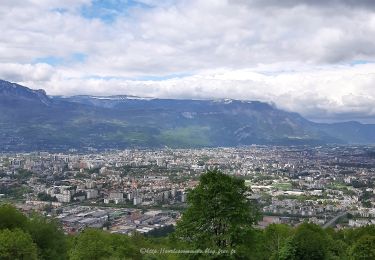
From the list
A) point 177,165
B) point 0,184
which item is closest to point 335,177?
point 177,165

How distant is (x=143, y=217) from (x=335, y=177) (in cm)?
8584

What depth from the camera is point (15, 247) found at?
74.5 feet

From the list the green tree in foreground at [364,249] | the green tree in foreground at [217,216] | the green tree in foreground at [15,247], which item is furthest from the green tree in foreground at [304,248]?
the green tree in foreground at [15,247]

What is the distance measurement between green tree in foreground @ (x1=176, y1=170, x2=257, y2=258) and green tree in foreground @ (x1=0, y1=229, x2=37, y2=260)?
311 inches

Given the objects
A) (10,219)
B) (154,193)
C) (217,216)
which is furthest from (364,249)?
(154,193)

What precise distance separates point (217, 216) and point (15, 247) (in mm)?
10210

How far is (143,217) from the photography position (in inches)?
3226

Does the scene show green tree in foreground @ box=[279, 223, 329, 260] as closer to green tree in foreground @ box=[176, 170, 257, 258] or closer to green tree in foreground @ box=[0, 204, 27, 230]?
green tree in foreground @ box=[176, 170, 257, 258]

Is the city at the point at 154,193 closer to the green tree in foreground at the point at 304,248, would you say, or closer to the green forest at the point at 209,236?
the green tree in foreground at the point at 304,248

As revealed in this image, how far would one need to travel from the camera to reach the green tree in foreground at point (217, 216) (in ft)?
64.3

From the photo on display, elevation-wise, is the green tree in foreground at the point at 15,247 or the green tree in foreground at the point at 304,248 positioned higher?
the green tree in foreground at the point at 15,247

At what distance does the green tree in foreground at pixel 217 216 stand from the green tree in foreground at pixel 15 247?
25.9 feet

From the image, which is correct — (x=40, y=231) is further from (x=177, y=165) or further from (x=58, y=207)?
(x=177, y=165)

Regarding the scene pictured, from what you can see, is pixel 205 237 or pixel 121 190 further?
pixel 121 190
